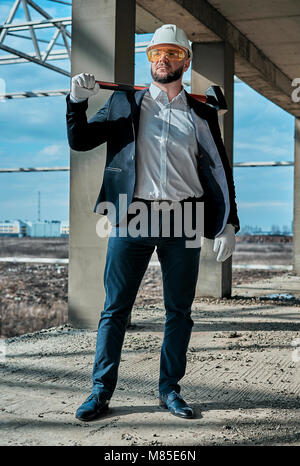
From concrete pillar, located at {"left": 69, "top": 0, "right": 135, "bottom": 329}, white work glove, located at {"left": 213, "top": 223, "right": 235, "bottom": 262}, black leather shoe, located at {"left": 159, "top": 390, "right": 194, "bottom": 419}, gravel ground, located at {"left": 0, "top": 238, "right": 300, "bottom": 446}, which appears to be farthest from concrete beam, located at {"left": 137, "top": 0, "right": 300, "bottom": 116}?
black leather shoe, located at {"left": 159, "top": 390, "right": 194, "bottom": 419}

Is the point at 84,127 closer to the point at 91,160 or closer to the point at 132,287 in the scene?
the point at 132,287

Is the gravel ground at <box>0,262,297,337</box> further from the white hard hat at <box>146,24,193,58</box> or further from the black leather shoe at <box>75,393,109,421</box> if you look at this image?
the white hard hat at <box>146,24,193,58</box>

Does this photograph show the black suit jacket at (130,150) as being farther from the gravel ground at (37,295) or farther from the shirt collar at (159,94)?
the gravel ground at (37,295)

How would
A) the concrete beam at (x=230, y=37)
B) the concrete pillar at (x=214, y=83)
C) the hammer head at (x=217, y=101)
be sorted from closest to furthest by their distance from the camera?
the hammer head at (x=217, y=101), the concrete beam at (x=230, y=37), the concrete pillar at (x=214, y=83)

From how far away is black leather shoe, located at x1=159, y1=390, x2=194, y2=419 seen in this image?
2686 millimetres

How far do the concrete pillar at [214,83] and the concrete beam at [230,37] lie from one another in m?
0.15

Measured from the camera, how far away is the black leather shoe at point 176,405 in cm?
269

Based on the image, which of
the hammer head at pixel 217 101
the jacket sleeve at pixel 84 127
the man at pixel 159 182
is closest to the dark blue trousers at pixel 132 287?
the man at pixel 159 182

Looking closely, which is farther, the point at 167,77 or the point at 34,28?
the point at 34,28

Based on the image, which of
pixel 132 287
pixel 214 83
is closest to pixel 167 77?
pixel 132 287

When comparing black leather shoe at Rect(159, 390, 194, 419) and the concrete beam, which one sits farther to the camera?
the concrete beam

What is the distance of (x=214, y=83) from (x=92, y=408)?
212 inches

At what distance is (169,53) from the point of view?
2658 millimetres

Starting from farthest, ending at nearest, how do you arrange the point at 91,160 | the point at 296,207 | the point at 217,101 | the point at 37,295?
the point at 296,207
the point at 37,295
the point at 91,160
the point at 217,101
